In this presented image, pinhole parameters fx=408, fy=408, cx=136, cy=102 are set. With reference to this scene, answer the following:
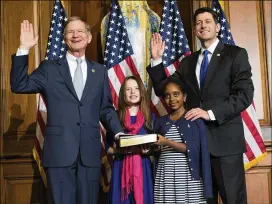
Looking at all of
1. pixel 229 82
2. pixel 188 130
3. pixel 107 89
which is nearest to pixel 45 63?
pixel 107 89

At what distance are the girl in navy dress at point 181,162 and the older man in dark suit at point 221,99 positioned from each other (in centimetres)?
9

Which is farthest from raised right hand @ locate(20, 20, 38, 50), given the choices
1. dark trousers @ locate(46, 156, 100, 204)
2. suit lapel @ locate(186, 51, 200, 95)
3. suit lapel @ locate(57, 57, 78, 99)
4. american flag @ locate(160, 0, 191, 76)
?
american flag @ locate(160, 0, 191, 76)

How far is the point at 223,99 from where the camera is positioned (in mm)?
2840

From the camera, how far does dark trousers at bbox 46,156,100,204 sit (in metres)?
2.51

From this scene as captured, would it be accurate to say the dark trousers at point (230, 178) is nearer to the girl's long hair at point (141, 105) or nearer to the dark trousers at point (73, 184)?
the girl's long hair at point (141, 105)

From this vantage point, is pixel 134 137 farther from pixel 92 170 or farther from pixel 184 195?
pixel 184 195

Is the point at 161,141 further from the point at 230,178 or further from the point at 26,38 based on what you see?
the point at 26,38

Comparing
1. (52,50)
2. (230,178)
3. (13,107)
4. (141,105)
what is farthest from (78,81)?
(13,107)

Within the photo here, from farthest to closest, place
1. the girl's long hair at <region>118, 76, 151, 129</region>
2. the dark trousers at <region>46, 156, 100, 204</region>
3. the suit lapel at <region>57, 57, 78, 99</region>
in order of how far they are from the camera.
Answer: the girl's long hair at <region>118, 76, 151, 129</region> → the suit lapel at <region>57, 57, 78, 99</region> → the dark trousers at <region>46, 156, 100, 204</region>

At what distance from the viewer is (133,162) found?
301cm

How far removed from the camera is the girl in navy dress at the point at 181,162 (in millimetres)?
2758

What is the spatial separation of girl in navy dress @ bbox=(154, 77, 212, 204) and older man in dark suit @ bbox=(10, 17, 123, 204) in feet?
1.40

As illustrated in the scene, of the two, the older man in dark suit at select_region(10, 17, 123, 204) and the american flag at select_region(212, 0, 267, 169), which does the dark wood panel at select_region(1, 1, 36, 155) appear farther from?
the american flag at select_region(212, 0, 267, 169)

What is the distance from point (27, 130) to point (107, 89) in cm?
179
